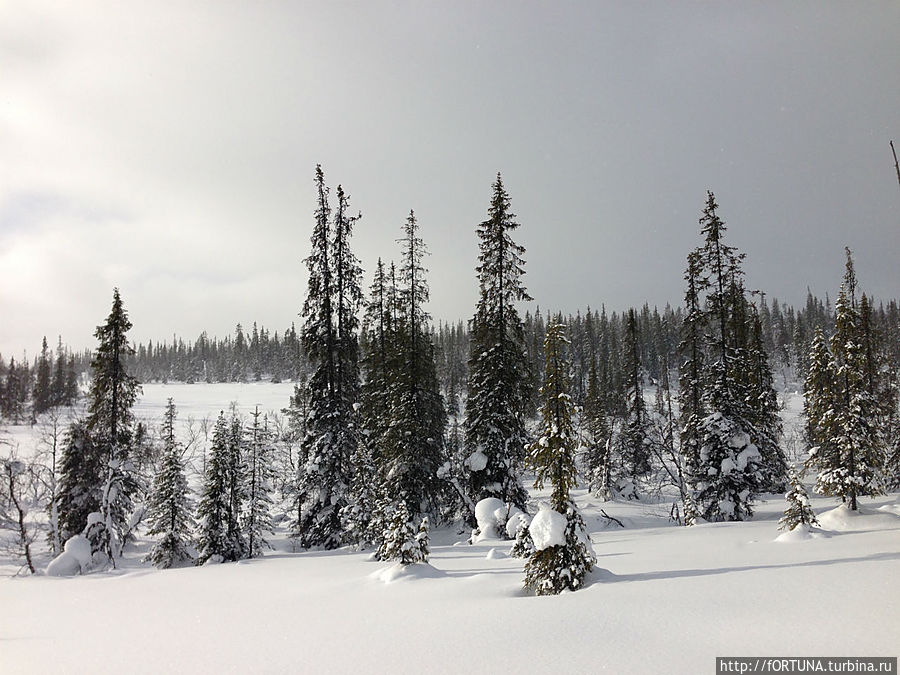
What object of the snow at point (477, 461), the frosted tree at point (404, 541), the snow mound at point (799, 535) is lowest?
the snow mound at point (799, 535)

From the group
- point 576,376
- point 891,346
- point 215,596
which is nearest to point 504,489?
point 215,596

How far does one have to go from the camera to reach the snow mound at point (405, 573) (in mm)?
10172

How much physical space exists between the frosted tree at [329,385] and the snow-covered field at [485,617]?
319 inches

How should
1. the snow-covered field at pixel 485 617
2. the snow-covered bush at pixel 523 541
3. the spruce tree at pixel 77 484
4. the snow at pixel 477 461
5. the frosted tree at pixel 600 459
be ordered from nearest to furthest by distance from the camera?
1. the snow-covered field at pixel 485 617
2. the snow-covered bush at pixel 523 541
3. the snow at pixel 477 461
4. the spruce tree at pixel 77 484
5. the frosted tree at pixel 600 459

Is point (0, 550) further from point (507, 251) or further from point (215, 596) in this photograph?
point (507, 251)

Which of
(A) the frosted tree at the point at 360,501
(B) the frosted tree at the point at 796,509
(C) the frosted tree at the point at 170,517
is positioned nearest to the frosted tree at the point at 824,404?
(B) the frosted tree at the point at 796,509

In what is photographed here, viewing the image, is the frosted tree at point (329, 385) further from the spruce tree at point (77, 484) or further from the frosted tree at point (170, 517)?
the spruce tree at point (77, 484)

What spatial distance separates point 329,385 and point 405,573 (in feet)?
42.3

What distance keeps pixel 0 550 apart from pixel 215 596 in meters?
40.8

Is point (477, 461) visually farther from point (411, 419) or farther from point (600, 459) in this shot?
point (600, 459)

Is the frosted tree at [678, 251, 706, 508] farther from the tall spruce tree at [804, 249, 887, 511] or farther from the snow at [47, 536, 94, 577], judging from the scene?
the snow at [47, 536, 94, 577]

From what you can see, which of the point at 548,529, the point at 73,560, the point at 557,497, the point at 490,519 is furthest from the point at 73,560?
the point at 548,529

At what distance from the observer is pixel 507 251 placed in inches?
867

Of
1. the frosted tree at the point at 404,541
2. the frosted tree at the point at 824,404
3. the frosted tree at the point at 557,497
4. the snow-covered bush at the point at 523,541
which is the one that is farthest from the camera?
the frosted tree at the point at 824,404
